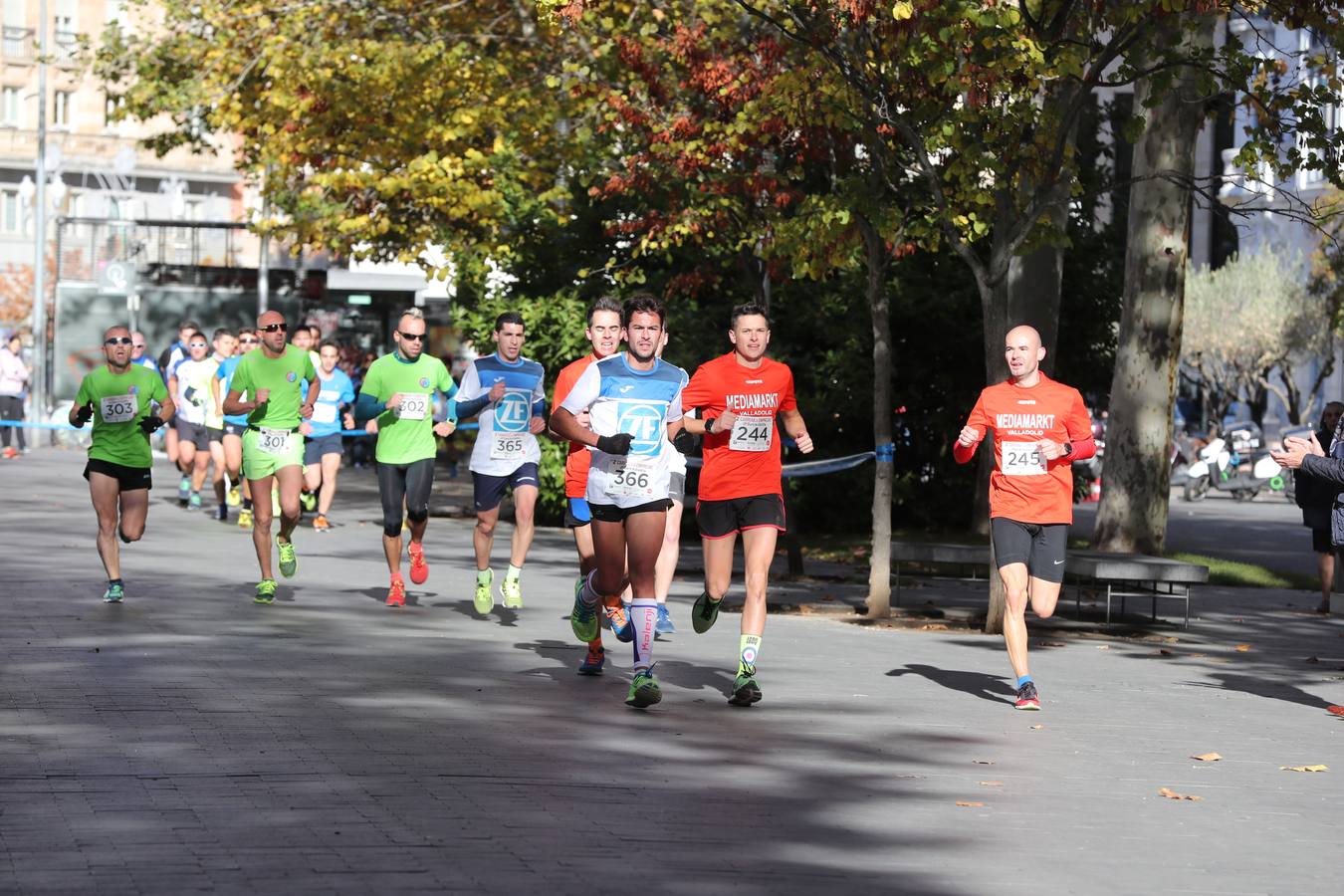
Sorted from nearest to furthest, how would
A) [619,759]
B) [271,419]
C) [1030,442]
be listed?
[619,759] → [1030,442] → [271,419]

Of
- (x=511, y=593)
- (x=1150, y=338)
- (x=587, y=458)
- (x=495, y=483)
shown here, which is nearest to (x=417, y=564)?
(x=511, y=593)

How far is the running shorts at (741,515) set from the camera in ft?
34.8

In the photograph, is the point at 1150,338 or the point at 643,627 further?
the point at 1150,338

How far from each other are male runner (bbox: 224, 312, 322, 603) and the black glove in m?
5.26

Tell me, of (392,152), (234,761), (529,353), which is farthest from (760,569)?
(392,152)

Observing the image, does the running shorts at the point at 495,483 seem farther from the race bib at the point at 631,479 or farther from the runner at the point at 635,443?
the race bib at the point at 631,479

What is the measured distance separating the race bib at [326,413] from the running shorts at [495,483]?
8131mm

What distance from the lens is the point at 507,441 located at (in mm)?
14148

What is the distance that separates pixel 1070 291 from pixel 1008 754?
14400mm

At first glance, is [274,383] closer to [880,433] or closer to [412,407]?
[412,407]

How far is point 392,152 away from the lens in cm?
2625

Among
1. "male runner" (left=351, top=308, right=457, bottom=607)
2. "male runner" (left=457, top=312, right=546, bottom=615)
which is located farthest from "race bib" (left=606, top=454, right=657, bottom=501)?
"male runner" (left=351, top=308, right=457, bottom=607)

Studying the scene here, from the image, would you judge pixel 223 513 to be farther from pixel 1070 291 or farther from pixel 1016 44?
pixel 1016 44

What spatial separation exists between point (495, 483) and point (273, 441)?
177 centimetres
